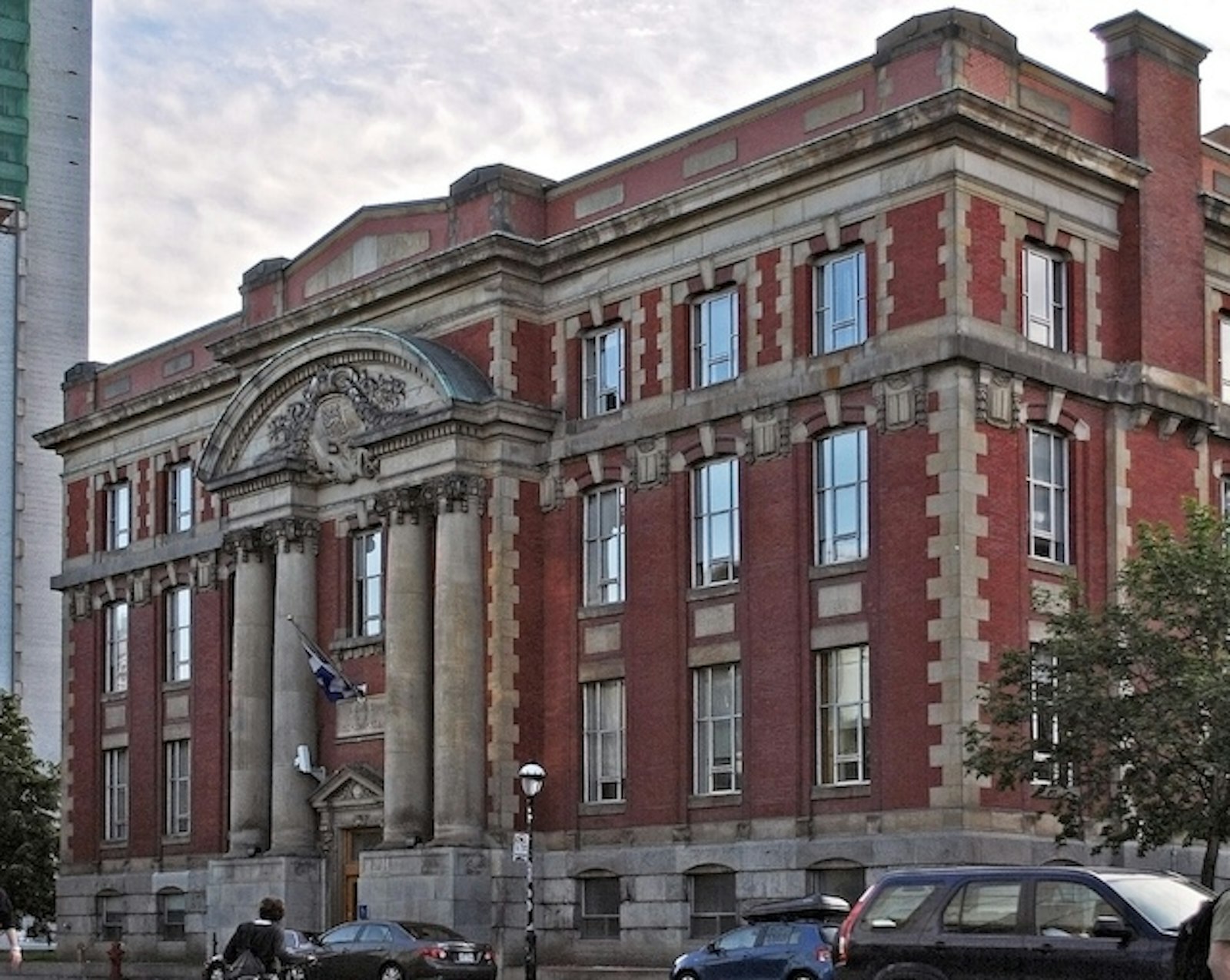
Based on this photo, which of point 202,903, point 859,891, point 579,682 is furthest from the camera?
point 202,903

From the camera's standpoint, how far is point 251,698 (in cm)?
5391

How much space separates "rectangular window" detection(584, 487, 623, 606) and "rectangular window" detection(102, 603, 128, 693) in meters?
18.0

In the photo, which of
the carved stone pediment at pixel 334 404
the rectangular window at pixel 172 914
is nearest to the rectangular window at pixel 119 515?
the carved stone pediment at pixel 334 404

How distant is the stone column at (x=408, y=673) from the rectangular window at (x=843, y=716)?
943 centimetres

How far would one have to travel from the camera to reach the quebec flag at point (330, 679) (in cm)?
5047

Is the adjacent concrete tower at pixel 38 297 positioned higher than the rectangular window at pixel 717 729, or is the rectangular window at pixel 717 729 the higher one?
the adjacent concrete tower at pixel 38 297

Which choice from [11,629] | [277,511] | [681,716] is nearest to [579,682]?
[681,716]

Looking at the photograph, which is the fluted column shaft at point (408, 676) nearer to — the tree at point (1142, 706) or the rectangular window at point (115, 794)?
the rectangular window at point (115, 794)

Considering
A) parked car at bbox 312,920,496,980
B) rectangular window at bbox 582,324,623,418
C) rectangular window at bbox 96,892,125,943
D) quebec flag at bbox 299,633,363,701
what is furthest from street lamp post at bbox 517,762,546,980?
rectangular window at bbox 96,892,125,943

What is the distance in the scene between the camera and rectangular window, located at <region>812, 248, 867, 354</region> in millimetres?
42781

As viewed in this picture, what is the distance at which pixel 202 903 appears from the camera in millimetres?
56312

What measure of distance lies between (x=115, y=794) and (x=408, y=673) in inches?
621

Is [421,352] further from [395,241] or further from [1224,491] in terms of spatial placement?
[1224,491]

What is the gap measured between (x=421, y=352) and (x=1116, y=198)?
13941mm
